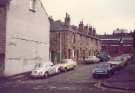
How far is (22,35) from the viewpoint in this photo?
41562mm

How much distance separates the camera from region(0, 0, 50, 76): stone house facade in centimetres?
3791

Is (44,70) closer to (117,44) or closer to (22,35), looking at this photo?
(22,35)

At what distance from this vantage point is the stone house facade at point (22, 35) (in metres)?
37.9

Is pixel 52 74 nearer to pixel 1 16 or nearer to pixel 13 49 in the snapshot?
pixel 13 49

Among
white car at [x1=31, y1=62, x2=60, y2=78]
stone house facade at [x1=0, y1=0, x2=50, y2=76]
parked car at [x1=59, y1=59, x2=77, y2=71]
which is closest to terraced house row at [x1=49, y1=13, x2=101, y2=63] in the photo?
stone house facade at [x1=0, y1=0, x2=50, y2=76]

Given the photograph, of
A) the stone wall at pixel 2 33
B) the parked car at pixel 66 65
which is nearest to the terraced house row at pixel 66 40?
the parked car at pixel 66 65

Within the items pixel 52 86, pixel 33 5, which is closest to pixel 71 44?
pixel 33 5

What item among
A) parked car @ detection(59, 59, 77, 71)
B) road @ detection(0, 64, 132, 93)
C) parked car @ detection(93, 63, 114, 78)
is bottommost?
road @ detection(0, 64, 132, 93)

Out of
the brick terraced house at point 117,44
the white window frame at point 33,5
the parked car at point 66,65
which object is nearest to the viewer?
the parked car at point 66,65

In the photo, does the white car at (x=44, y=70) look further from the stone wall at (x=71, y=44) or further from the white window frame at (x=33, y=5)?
the stone wall at (x=71, y=44)

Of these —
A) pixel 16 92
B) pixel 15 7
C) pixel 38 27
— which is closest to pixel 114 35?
pixel 38 27

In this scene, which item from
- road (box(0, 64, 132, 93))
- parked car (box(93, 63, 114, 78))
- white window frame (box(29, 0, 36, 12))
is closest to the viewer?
road (box(0, 64, 132, 93))

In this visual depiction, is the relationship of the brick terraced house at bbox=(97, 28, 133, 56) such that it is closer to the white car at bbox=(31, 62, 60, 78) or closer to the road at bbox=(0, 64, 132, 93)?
the white car at bbox=(31, 62, 60, 78)

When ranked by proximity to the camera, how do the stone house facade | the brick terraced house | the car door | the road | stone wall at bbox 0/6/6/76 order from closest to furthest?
1. the road
2. stone wall at bbox 0/6/6/76
3. the stone house facade
4. the car door
5. the brick terraced house
